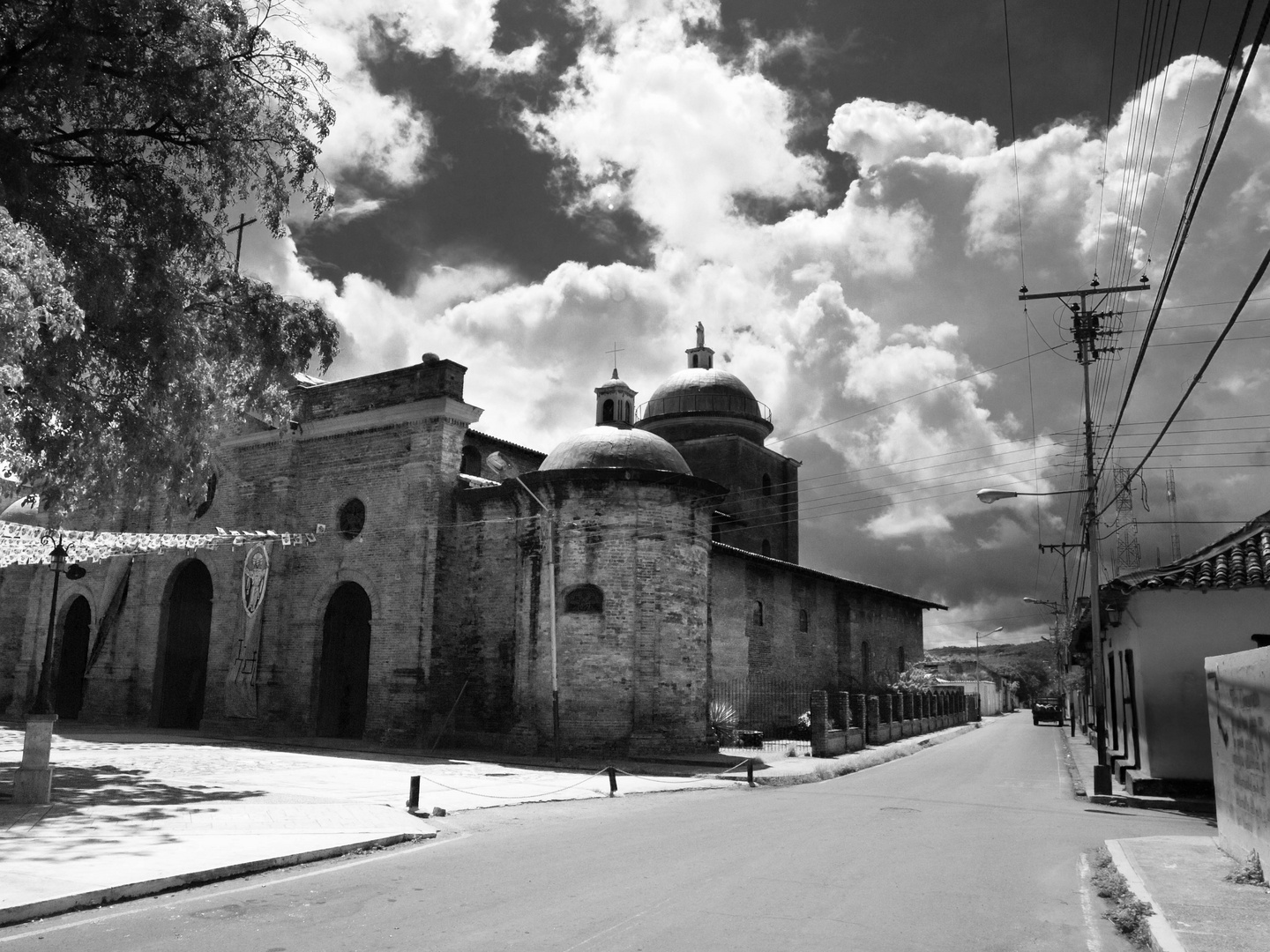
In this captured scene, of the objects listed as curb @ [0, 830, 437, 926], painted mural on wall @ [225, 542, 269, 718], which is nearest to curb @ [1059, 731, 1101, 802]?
curb @ [0, 830, 437, 926]

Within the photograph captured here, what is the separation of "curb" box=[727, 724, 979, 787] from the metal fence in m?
3.03

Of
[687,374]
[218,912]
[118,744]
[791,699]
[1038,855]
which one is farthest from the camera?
[687,374]

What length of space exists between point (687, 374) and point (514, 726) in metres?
24.3

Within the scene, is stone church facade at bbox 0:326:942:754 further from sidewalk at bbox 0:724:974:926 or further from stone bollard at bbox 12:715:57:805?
stone bollard at bbox 12:715:57:805

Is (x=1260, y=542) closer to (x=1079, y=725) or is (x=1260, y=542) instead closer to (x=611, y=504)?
(x=611, y=504)

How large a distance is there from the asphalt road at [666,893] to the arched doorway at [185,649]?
1937cm

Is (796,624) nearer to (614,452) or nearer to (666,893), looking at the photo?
(614,452)

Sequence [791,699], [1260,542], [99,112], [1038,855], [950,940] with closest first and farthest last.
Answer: [950,940], [1038,855], [99,112], [1260,542], [791,699]

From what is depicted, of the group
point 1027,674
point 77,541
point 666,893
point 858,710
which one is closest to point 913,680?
point 858,710

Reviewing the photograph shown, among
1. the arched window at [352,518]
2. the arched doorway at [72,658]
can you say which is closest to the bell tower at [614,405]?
the arched window at [352,518]

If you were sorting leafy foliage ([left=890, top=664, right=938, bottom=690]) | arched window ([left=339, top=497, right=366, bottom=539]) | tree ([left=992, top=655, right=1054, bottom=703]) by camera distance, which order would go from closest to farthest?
1. arched window ([left=339, top=497, right=366, bottom=539])
2. leafy foliage ([left=890, top=664, right=938, bottom=690])
3. tree ([left=992, top=655, right=1054, bottom=703])

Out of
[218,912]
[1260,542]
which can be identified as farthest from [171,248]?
[1260,542]

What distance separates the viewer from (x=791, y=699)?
3028cm

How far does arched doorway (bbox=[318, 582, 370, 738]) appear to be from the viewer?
81.7 feet
